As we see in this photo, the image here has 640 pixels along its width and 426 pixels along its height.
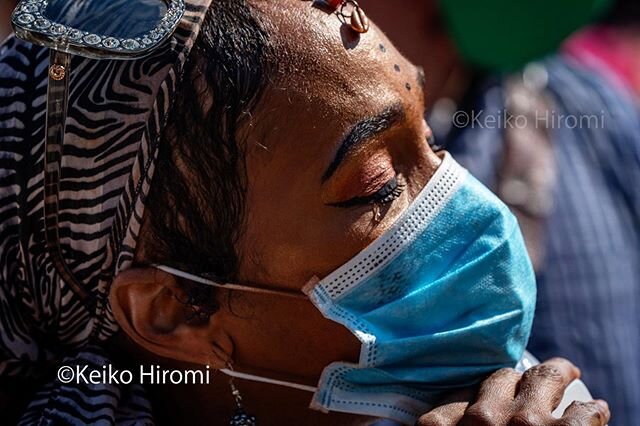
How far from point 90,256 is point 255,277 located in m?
0.33

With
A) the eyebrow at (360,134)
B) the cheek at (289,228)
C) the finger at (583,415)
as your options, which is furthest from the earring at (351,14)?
the finger at (583,415)

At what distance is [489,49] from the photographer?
173 inches

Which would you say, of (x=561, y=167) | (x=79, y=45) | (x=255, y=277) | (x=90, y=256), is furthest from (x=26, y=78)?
(x=561, y=167)

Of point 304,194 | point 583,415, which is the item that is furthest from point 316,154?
point 583,415

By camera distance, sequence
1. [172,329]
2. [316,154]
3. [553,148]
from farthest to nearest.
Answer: [553,148] < [172,329] < [316,154]

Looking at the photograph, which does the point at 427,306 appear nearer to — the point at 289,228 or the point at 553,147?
the point at 289,228

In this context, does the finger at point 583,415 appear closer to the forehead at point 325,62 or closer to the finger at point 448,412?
the finger at point 448,412

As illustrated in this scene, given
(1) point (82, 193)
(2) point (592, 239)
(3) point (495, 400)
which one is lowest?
(2) point (592, 239)

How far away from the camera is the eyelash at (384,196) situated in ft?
7.31

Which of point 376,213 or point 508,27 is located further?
point 508,27

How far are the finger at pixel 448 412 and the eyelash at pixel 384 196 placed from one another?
0.41m

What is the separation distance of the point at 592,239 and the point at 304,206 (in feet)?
6.59

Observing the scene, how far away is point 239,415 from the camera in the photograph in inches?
92.9

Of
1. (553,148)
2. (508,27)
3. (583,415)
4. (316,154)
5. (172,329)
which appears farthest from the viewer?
(508,27)
